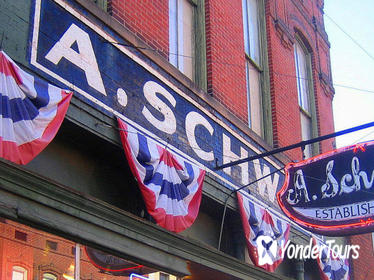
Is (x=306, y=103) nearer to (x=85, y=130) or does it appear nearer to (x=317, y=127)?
(x=317, y=127)

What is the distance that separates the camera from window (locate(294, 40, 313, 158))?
16641mm

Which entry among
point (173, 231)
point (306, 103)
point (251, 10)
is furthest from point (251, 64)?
point (173, 231)

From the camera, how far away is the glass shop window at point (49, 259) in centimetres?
666

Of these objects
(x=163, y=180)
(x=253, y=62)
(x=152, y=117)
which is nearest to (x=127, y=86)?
(x=152, y=117)

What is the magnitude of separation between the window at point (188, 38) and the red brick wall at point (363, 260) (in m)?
7.95

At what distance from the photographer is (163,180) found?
904 cm

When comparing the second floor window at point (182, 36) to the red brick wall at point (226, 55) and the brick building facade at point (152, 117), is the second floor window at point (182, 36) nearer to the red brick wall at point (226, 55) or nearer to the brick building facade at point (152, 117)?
the brick building facade at point (152, 117)

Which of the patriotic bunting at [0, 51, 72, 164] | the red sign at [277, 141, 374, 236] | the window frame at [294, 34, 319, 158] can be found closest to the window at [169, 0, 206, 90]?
the red sign at [277, 141, 374, 236]

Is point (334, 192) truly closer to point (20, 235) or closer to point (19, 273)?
point (20, 235)

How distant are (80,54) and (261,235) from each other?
4903mm

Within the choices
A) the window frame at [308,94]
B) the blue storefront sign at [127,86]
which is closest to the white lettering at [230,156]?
the blue storefront sign at [127,86]

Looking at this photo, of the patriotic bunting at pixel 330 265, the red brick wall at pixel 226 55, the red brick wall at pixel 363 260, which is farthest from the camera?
the red brick wall at pixel 363 260

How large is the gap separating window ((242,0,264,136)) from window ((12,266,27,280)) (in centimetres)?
752

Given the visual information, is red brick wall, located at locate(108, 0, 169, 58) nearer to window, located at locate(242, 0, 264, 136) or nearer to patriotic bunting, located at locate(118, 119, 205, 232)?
patriotic bunting, located at locate(118, 119, 205, 232)
